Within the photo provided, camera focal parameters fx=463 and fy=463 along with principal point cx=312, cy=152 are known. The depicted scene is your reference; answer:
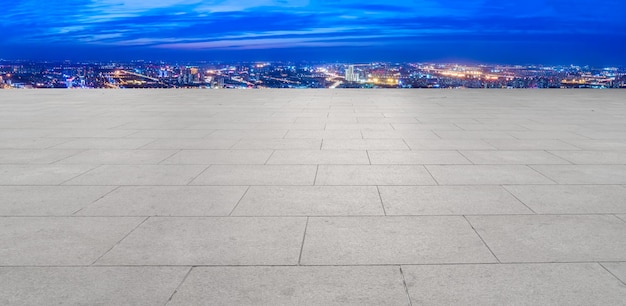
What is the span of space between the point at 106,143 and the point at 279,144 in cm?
384

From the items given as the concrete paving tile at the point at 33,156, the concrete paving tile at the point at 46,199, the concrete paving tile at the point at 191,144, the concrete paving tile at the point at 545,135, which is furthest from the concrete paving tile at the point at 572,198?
the concrete paving tile at the point at 33,156

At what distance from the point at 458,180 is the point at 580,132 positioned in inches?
262

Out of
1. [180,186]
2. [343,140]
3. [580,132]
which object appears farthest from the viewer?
[580,132]

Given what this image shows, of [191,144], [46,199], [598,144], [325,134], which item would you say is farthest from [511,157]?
[46,199]

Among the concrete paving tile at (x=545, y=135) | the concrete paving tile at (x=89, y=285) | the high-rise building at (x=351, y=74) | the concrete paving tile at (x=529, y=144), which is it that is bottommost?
the concrete paving tile at (x=89, y=285)

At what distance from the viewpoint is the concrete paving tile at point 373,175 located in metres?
6.86

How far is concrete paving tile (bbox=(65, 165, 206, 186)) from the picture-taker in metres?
6.91

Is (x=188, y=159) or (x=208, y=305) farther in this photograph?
(x=188, y=159)

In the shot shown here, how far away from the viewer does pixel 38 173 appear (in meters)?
7.48

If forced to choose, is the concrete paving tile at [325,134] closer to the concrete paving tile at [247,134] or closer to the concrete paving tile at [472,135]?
the concrete paving tile at [247,134]

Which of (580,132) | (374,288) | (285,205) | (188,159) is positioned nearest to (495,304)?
(374,288)

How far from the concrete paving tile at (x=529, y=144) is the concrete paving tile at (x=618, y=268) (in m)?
5.58

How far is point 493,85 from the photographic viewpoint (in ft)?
105

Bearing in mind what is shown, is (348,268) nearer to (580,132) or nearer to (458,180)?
(458,180)
